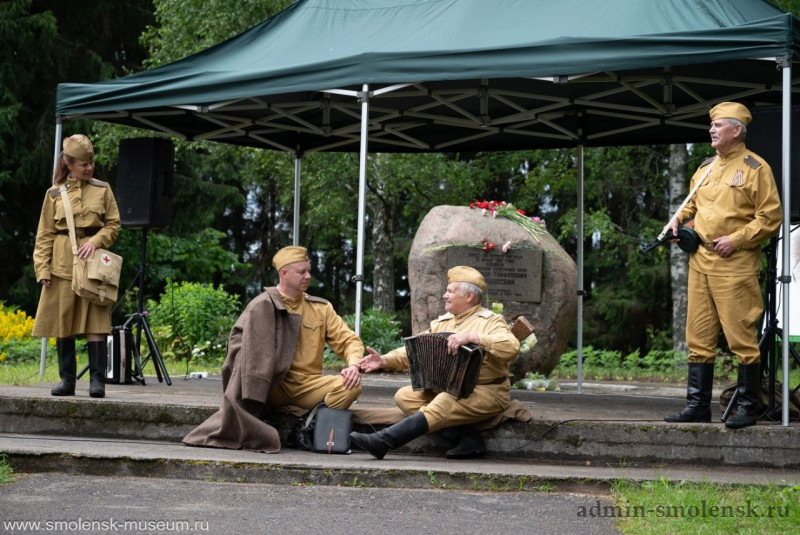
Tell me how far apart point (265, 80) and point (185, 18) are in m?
11.4

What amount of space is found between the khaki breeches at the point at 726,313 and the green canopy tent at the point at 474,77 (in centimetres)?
29

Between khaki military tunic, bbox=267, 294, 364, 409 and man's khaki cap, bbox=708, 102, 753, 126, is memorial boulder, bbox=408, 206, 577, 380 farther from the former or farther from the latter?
man's khaki cap, bbox=708, 102, 753, 126

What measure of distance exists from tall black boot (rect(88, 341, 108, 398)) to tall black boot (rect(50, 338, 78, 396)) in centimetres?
14

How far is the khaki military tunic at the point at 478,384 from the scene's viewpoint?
6430mm

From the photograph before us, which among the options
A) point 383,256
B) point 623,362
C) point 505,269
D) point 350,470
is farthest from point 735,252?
point 383,256

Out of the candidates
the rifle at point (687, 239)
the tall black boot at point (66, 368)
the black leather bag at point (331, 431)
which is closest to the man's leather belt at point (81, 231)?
the tall black boot at point (66, 368)

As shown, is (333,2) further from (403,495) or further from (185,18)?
(185,18)

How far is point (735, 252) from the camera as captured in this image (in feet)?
21.2

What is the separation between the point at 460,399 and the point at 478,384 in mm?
197

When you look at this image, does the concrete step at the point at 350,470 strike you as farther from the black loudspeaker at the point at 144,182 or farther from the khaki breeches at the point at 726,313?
the black loudspeaker at the point at 144,182

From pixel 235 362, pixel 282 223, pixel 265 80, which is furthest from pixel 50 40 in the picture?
pixel 235 362

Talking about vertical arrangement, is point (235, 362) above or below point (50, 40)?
below

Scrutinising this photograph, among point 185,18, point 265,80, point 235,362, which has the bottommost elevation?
point 235,362

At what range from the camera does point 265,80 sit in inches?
308
